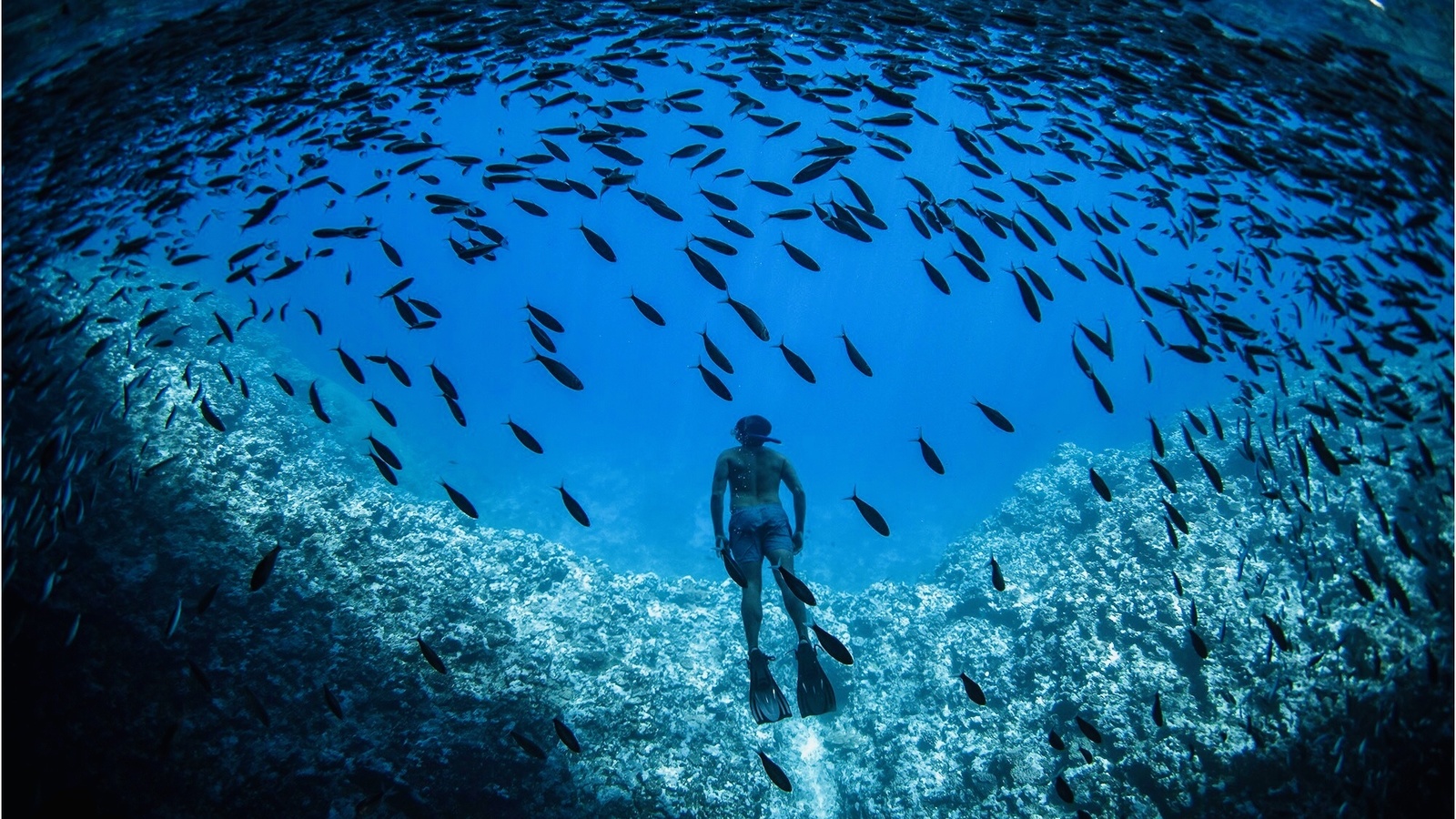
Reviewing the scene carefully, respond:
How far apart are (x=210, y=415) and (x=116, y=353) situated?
8073 millimetres

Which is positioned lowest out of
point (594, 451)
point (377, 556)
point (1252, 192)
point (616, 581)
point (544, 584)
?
point (594, 451)

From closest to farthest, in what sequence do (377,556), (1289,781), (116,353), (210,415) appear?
(210,415) → (1289,781) → (377,556) → (116,353)

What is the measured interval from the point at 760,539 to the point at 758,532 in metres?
0.09

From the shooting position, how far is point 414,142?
777 centimetres

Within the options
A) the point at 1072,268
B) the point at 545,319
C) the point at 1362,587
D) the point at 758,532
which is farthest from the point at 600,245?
the point at 1362,587

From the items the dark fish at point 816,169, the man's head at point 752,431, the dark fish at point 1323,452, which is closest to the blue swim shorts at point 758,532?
the man's head at point 752,431

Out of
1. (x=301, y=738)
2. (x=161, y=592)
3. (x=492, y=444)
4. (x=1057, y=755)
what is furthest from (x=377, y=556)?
(x=492, y=444)

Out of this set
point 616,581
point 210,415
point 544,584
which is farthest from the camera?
point 616,581

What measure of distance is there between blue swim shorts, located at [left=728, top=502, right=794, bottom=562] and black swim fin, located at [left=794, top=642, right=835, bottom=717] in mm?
1264

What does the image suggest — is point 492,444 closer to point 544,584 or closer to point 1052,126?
Result: point 544,584

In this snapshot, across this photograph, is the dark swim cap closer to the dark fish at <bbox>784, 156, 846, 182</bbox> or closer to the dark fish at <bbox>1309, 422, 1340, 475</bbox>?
the dark fish at <bbox>784, 156, 846, 182</bbox>

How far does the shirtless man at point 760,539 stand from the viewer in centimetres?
602

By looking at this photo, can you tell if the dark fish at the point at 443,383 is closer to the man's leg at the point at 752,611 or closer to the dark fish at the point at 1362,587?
the man's leg at the point at 752,611

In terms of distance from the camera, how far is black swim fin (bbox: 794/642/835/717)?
5996 millimetres
